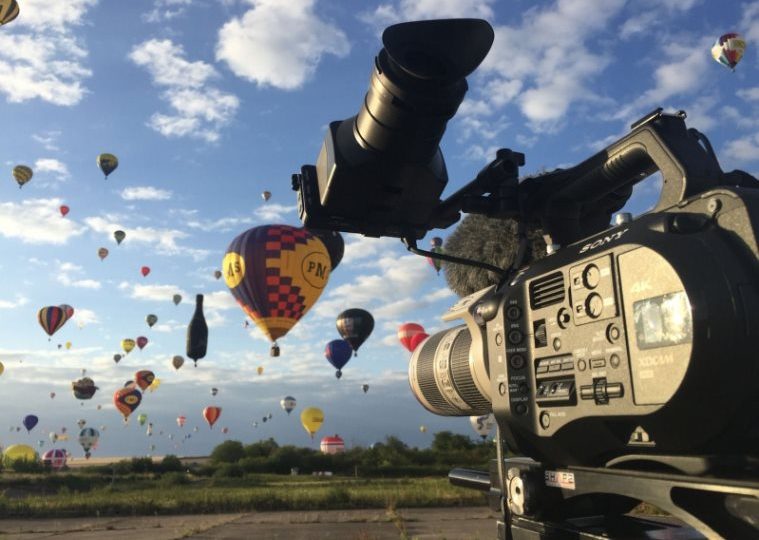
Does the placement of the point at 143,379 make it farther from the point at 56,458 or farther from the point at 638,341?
the point at 638,341

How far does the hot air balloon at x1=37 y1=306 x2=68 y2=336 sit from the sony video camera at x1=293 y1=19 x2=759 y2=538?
43.0 meters

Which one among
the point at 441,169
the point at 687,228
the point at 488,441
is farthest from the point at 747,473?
the point at 488,441

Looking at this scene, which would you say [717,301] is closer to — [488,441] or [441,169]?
[441,169]

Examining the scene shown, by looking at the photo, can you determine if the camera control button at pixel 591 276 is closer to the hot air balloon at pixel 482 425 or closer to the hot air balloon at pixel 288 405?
the hot air balloon at pixel 482 425

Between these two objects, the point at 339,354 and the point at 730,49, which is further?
the point at 339,354

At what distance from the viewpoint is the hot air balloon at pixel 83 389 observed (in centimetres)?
4638

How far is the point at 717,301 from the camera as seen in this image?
186 centimetres

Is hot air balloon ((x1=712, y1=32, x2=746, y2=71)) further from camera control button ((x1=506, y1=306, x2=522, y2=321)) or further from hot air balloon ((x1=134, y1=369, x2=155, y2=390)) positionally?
hot air balloon ((x1=134, y1=369, x2=155, y2=390))

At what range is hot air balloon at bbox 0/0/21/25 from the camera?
27.5 metres

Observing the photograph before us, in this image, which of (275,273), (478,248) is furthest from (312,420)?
(478,248)

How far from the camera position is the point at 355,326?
113 feet

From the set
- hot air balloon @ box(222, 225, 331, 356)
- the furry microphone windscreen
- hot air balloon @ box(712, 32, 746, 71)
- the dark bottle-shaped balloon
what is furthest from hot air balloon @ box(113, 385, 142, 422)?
hot air balloon @ box(712, 32, 746, 71)

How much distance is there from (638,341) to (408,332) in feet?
93.5

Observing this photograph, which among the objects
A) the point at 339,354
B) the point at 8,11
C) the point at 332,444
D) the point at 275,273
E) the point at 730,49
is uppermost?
the point at 8,11
